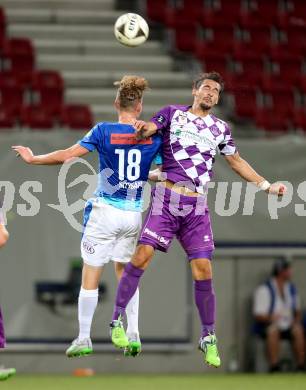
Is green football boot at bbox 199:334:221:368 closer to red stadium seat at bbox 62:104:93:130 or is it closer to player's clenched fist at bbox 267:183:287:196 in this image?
player's clenched fist at bbox 267:183:287:196

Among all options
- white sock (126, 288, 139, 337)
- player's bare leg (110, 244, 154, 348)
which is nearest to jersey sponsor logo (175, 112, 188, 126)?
player's bare leg (110, 244, 154, 348)

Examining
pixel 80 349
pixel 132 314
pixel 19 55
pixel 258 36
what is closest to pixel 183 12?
pixel 258 36

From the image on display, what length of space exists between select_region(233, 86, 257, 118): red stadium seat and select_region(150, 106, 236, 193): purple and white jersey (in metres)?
8.22

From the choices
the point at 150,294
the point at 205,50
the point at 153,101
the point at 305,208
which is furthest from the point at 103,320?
the point at 205,50

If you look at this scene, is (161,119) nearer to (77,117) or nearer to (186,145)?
(186,145)

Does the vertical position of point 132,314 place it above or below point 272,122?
below

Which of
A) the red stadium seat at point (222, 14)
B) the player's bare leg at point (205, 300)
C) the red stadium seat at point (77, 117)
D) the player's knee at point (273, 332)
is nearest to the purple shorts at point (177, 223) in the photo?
the player's bare leg at point (205, 300)

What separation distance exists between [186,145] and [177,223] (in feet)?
2.37

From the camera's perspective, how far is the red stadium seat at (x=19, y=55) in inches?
790

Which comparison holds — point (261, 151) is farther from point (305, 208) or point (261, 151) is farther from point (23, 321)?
point (23, 321)

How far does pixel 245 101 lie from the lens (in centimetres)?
2052

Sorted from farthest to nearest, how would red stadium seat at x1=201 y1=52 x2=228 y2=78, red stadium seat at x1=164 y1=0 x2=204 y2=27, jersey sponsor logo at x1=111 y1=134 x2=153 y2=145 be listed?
1. red stadium seat at x1=164 y1=0 x2=204 y2=27
2. red stadium seat at x1=201 y1=52 x2=228 y2=78
3. jersey sponsor logo at x1=111 y1=134 x2=153 y2=145

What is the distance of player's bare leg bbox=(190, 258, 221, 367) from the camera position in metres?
12.0

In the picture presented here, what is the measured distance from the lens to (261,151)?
695 inches
